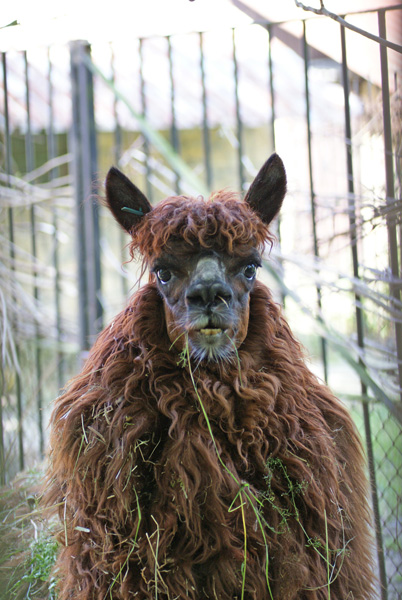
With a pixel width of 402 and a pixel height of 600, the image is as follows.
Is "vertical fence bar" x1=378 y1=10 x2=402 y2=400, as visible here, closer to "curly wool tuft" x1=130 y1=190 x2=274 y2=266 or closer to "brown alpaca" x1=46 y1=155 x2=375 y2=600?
"brown alpaca" x1=46 y1=155 x2=375 y2=600

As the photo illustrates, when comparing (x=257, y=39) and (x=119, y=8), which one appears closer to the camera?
(x=119, y=8)

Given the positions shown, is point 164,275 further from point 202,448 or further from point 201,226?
point 202,448

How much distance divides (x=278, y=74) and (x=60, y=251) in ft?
18.0

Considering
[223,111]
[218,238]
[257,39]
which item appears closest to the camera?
[218,238]

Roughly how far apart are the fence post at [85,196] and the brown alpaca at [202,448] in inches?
96.7

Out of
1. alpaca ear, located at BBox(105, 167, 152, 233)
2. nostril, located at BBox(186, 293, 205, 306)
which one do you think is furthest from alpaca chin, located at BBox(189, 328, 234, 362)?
alpaca ear, located at BBox(105, 167, 152, 233)

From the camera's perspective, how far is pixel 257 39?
7332 millimetres

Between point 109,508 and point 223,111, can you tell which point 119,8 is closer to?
point 109,508

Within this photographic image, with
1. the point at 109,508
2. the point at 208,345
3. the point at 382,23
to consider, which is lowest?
the point at 109,508

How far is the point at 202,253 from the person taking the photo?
2246 millimetres

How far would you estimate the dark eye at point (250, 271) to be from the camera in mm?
2365

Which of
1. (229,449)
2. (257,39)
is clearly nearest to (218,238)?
(229,449)

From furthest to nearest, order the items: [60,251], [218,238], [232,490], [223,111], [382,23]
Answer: [60,251], [223,111], [382,23], [218,238], [232,490]

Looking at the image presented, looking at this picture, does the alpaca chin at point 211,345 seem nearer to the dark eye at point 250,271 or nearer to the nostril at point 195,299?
the nostril at point 195,299
